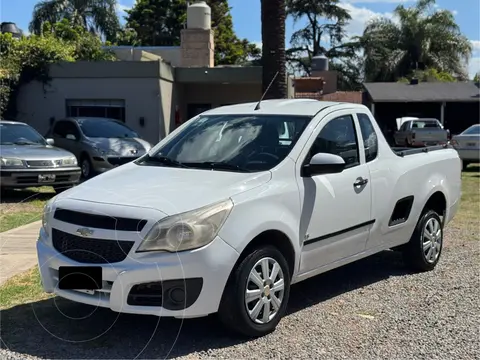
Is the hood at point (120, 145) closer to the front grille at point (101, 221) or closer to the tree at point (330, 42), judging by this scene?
the front grille at point (101, 221)

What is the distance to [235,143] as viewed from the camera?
208 inches

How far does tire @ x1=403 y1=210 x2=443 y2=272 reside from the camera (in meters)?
6.40

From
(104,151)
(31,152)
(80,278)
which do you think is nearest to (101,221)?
(80,278)

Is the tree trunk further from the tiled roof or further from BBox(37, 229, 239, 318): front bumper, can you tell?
the tiled roof

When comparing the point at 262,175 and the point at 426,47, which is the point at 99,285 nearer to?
the point at 262,175

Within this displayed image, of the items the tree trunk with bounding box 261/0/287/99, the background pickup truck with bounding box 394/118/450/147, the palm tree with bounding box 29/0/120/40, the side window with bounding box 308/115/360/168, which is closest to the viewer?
the side window with bounding box 308/115/360/168

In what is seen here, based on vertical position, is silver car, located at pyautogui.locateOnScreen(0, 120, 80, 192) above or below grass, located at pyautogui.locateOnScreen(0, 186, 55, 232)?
above

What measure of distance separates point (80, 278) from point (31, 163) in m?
7.40

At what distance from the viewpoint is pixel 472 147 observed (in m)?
18.8

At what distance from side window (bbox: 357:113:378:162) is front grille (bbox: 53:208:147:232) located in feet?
8.62

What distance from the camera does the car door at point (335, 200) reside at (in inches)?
194

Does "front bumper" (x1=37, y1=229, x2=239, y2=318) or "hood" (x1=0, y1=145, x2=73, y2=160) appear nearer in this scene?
"front bumper" (x1=37, y1=229, x2=239, y2=318)

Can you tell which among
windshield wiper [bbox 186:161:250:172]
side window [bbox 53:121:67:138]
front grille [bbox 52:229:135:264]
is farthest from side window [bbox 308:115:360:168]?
side window [bbox 53:121:67:138]

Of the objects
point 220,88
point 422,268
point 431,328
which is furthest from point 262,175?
point 220,88
